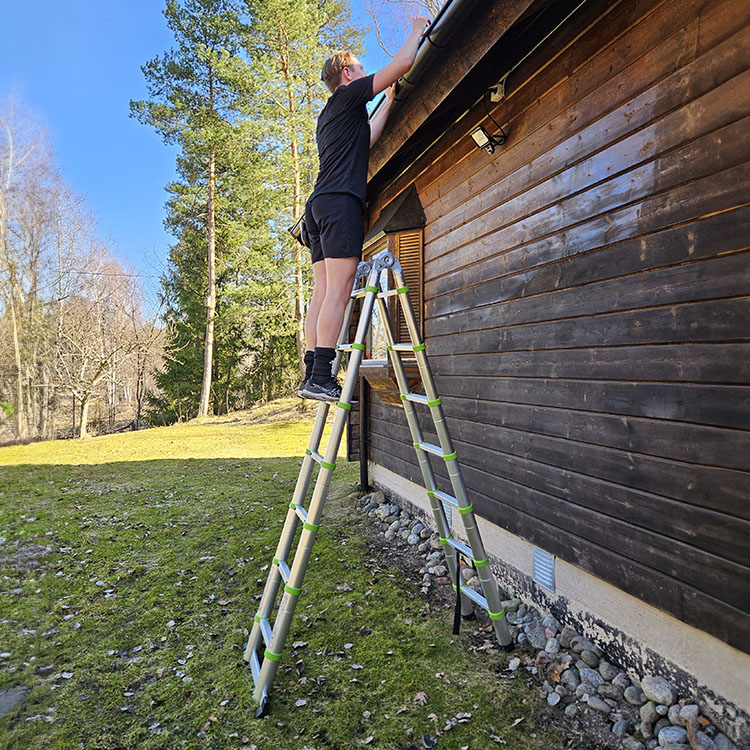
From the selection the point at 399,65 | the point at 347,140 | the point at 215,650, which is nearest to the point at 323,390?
the point at 347,140

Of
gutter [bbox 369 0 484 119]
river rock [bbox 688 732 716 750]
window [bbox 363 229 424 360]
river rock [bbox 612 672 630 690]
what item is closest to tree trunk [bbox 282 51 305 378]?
window [bbox 363 229 424 360]

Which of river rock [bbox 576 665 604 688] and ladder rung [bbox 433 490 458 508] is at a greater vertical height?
ladder rung [bbox 433 490 458 508]

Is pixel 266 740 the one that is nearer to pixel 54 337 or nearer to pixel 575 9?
pixel 575 9

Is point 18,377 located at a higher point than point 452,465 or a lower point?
higher

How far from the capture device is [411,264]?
4668mm

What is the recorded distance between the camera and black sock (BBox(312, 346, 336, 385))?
7.97ft

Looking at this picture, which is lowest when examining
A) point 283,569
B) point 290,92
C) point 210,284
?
Answer: point 283,569

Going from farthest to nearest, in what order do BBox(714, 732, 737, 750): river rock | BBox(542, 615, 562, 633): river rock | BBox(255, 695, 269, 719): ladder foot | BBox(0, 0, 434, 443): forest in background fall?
BBox(0, 0, 434, 443): forest in background, BBox(542, 615, 562, 633): river rock, BBox(255, 695, 269, 719): ladder foot, BBox(714, 732, 737, 750): river rock

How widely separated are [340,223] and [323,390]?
81 cm

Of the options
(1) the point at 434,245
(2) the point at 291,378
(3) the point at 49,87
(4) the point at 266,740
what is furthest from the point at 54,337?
(4) the point at 266,740

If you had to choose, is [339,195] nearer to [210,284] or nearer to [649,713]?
[649,713]

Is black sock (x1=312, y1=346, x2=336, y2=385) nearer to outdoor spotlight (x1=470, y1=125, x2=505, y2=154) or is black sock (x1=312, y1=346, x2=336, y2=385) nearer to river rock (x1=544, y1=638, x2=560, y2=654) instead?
river rock (x1=544, y1=638, x2=560, y2=654)

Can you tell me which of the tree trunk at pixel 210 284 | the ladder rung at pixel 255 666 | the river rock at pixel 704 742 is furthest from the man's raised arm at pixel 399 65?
the tree trunk at pixel 210 284

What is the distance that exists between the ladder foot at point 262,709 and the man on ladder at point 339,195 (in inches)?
58.4
